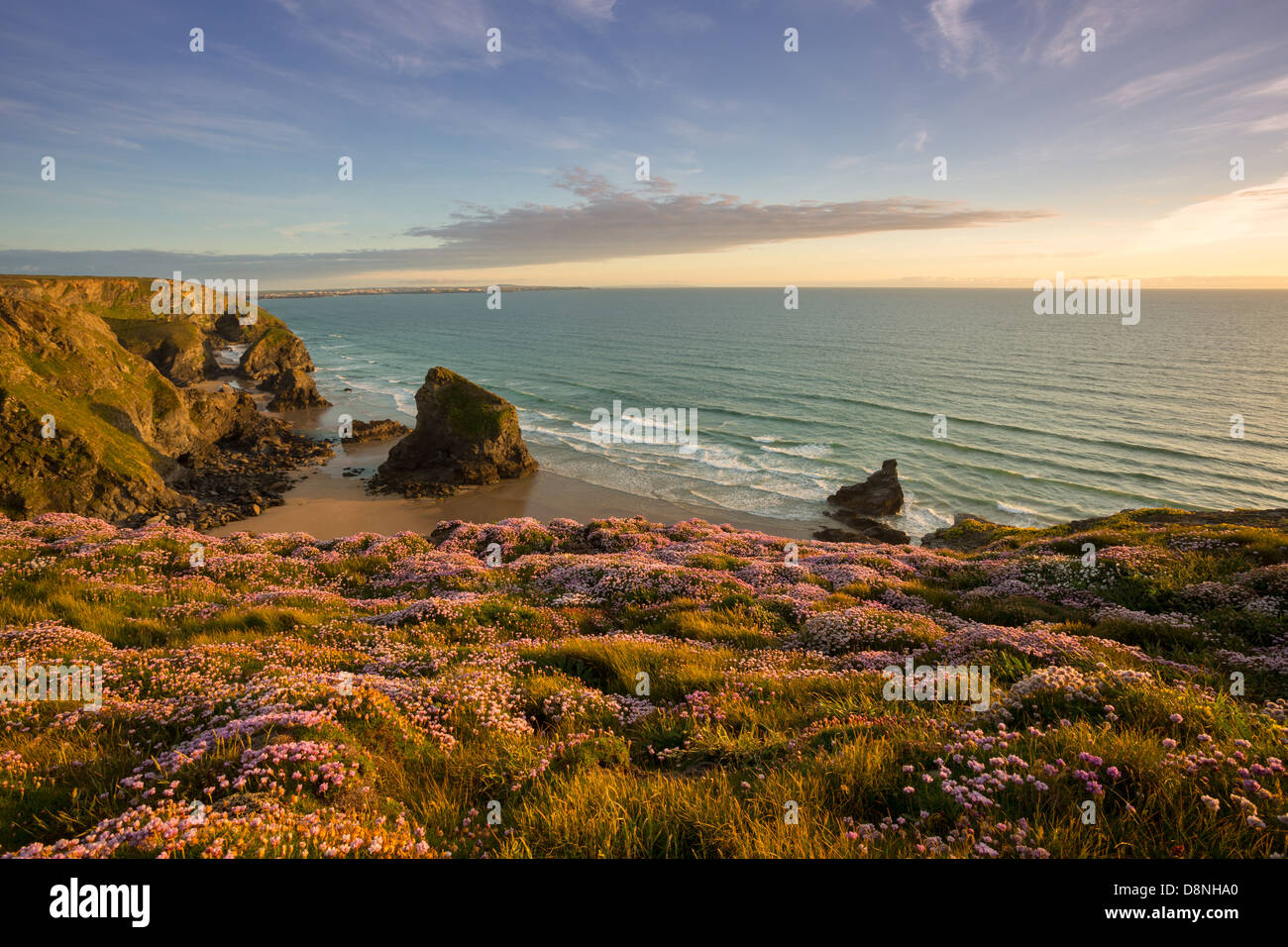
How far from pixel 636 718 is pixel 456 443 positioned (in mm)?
45666

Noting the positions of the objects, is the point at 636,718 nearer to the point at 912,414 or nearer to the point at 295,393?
the point at 912,414

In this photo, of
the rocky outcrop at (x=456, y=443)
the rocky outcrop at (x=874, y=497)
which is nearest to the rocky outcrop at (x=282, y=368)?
the rocky outcrop at (x=456, y=443)

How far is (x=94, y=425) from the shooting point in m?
35.4

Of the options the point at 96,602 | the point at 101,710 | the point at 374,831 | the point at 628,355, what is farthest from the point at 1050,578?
the point at 628,355

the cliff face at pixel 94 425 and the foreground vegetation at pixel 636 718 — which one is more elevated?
the cliff face at pixel 94 425

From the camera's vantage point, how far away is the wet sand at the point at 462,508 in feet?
125

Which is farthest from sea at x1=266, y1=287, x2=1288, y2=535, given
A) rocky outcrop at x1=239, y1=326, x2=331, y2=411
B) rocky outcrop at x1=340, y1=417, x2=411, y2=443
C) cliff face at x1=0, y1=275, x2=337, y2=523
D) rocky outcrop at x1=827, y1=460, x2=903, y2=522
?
cliff face at x1=0, y1=275, x2=337, y2=523

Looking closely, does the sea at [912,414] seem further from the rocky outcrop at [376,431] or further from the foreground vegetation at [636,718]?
the foreground vegetation at [636,718]

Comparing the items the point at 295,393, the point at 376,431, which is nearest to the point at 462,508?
the point at 376,431

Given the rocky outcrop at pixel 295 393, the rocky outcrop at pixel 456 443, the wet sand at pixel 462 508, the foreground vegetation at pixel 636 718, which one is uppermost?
the rocky outcrop at pixel 295 393

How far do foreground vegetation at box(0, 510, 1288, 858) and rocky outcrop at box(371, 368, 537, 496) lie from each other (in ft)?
111

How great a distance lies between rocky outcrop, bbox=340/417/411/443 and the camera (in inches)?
2360

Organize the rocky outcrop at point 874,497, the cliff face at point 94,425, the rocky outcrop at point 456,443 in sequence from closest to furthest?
the cliff face at point 94,425 < the rocky outcrop at point 874,497 < the rocky outcrop at point 456,443

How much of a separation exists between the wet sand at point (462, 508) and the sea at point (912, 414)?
2430mm
